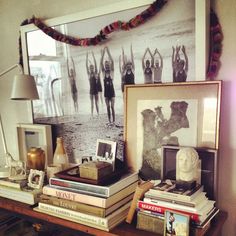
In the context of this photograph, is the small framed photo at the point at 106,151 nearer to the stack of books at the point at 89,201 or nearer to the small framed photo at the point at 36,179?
the stack of books at the point at 89,201

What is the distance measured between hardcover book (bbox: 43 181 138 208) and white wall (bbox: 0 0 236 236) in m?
0.40

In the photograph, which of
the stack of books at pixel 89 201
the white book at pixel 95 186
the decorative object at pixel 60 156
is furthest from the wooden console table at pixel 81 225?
the decorative object at pixel 60 156

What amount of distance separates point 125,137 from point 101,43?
1.59 ft

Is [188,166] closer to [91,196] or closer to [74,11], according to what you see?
[91,196]

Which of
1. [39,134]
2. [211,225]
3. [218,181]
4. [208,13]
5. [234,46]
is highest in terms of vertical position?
[208,13]

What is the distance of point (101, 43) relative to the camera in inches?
55.1

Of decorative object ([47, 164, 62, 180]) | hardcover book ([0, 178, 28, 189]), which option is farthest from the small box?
hardcover book ([0, 178, 28, 189])

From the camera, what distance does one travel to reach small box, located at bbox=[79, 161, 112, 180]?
1116 mm

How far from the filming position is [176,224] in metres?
0.91

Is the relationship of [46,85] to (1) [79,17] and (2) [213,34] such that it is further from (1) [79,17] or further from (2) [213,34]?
(2) [213,34]

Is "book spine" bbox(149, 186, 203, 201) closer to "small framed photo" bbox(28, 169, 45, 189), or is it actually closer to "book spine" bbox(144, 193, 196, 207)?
"book spine" bbox(144, 193, 196, 207)

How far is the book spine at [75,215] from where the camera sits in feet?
3.36

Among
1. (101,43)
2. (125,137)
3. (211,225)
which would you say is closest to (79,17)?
(101,43)

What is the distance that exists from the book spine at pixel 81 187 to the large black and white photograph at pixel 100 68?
13.7 inches
